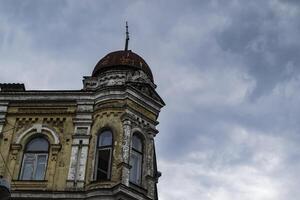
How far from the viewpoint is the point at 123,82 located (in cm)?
2125

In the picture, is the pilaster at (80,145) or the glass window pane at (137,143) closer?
the pilaster at (80,145)

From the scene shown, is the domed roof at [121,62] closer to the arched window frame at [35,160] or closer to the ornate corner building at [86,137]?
the ornate corner building at [86,137]

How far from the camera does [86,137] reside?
20297 mm

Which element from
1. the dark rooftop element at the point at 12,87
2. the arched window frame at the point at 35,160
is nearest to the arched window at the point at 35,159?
the arched window frame at the point at 35,160

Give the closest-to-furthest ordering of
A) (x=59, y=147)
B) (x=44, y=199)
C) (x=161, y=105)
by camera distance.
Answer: (x=44, y=199) → (x=59, y=147) → (x=161, y=105)

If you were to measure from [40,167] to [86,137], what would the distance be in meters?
1.92

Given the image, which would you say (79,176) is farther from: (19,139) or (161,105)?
(161,105)

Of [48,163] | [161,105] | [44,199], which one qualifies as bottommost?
[44,199]

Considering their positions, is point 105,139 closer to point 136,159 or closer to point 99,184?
point 136,159

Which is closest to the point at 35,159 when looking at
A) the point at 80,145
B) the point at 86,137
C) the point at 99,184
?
the point at 80,145

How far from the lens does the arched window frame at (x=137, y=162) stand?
1986 centimetres

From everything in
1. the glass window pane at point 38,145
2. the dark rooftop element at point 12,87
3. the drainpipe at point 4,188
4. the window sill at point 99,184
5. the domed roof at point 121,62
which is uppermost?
the domed roof at point 121,62

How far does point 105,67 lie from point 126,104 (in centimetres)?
229

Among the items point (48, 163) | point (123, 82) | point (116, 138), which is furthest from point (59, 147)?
point (123, 82)
